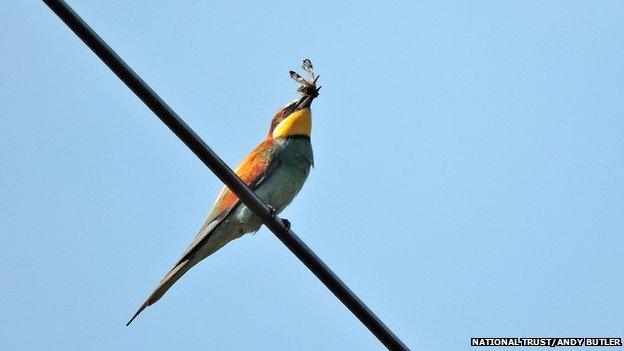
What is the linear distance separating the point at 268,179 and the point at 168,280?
2.76 ft

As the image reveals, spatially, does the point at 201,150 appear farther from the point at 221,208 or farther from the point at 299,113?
the point at 299,113

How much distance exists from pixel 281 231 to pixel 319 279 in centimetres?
25

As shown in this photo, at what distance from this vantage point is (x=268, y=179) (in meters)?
4.91

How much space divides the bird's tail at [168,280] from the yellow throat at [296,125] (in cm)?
105

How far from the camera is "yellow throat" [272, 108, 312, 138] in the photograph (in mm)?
5227

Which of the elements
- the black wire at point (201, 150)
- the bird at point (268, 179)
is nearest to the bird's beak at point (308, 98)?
the bird at point (268, 179)

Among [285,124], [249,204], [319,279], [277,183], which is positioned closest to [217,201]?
[277,183]

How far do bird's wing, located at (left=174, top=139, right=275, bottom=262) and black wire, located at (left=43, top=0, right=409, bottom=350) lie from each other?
1918 millimetres

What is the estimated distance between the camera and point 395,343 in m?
2.38

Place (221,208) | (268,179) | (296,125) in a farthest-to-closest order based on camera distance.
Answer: (296,125) < (268,179) < (221,208)

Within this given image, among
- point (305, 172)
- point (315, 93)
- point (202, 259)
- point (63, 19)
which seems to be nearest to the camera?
point (63, 19)

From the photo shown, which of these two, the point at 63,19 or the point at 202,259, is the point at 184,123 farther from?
the point at 202,259

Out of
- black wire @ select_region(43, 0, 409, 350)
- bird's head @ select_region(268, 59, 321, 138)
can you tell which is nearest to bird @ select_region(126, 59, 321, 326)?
bird's head @ select_region(268, 59, 321, 138)

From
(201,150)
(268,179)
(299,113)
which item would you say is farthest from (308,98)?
(201,150)
